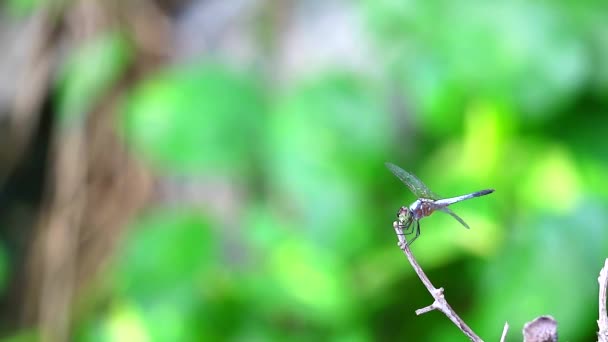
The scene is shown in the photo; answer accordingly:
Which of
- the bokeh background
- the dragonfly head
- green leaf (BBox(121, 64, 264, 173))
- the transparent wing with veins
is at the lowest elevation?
the dragonfly head

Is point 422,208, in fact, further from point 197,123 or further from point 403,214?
point 197,123

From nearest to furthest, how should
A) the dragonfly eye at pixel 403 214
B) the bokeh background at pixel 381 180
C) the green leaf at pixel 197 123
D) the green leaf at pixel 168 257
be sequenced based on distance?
the dragonfly eye at pixel 403 214, the bokeh background at pixel 381 180, the green leaf at pixel 168 257, the green leaf at pixel 197 123

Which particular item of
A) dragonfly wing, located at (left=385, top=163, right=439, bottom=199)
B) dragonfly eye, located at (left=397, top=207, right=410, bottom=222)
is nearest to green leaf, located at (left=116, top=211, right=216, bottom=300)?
dragonfly wing, located at (left=385, top=163, right=439, bottom=199)

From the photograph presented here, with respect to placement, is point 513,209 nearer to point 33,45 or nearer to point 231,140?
point 231,140

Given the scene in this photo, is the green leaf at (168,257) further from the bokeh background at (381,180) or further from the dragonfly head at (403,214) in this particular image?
the dragonfly head at (403,214)

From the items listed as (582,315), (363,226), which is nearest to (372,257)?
(363,226)

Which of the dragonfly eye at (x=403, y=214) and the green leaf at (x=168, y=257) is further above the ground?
the green leaf at (x=168, y=257)

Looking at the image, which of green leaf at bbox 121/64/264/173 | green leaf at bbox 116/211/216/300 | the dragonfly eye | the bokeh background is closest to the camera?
the dragonfly eye

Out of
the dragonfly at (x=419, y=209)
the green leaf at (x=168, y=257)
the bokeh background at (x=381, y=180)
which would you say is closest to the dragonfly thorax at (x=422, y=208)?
the dragonfly at (x=419, y=209)

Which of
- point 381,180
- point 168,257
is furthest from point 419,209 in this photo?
point 168,257

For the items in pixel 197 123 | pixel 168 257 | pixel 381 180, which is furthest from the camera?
pixel 197 123

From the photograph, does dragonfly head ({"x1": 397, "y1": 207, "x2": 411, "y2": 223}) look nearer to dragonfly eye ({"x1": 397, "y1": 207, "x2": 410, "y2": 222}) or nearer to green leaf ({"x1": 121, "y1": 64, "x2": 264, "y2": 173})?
dragonfly eye ({"x1": 397, "y1": 207, "x2": 410, "y2": 222})
